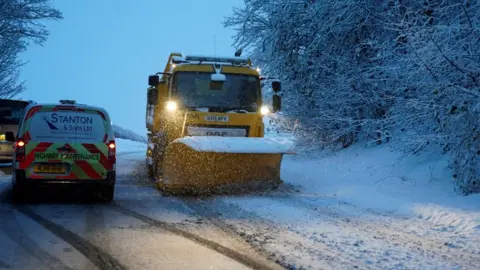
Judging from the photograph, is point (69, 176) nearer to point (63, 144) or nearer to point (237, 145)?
point (63, 144)

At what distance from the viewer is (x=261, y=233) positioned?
6.40m

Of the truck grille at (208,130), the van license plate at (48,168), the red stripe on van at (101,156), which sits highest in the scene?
the truck grille at (208,130)

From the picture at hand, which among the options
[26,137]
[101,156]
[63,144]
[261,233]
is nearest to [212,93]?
[101,156]

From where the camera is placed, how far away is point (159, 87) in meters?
12.7

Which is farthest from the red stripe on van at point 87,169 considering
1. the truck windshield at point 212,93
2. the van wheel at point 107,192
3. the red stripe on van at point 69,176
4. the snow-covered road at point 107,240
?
the truck windshield at point 212,93

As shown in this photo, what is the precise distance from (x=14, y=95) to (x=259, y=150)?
25275 millimetres

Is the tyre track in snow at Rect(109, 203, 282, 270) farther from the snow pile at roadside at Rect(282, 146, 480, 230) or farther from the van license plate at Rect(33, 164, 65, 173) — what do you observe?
the snow pile at roadside at Rect(282, 146, 480, 230)

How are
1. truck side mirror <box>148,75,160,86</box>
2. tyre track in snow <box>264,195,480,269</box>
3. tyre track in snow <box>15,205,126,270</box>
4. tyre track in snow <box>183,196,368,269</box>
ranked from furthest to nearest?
truck side mirror <box>148,75,160,86</box> → tyre track in snow <box>264,195,480,269</box> → tyre track in snow <box>183,196,368,269</box> → tyre track in snow <box>15,205,126,270</box>

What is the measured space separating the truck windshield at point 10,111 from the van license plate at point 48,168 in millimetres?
6539

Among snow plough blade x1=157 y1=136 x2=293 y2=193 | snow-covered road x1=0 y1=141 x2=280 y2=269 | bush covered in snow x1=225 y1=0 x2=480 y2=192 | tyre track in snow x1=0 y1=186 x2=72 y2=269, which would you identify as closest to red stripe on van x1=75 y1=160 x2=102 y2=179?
snow-covered road x1=0 y1=141 x2=280 y2=269

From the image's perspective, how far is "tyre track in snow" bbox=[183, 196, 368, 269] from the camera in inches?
202

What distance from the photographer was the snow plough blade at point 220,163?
31.5 feet

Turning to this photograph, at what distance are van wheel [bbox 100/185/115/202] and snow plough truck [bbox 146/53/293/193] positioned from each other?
1.11m

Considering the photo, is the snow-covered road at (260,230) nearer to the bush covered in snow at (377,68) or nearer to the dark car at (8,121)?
the bush covered in snow at (377,68)
